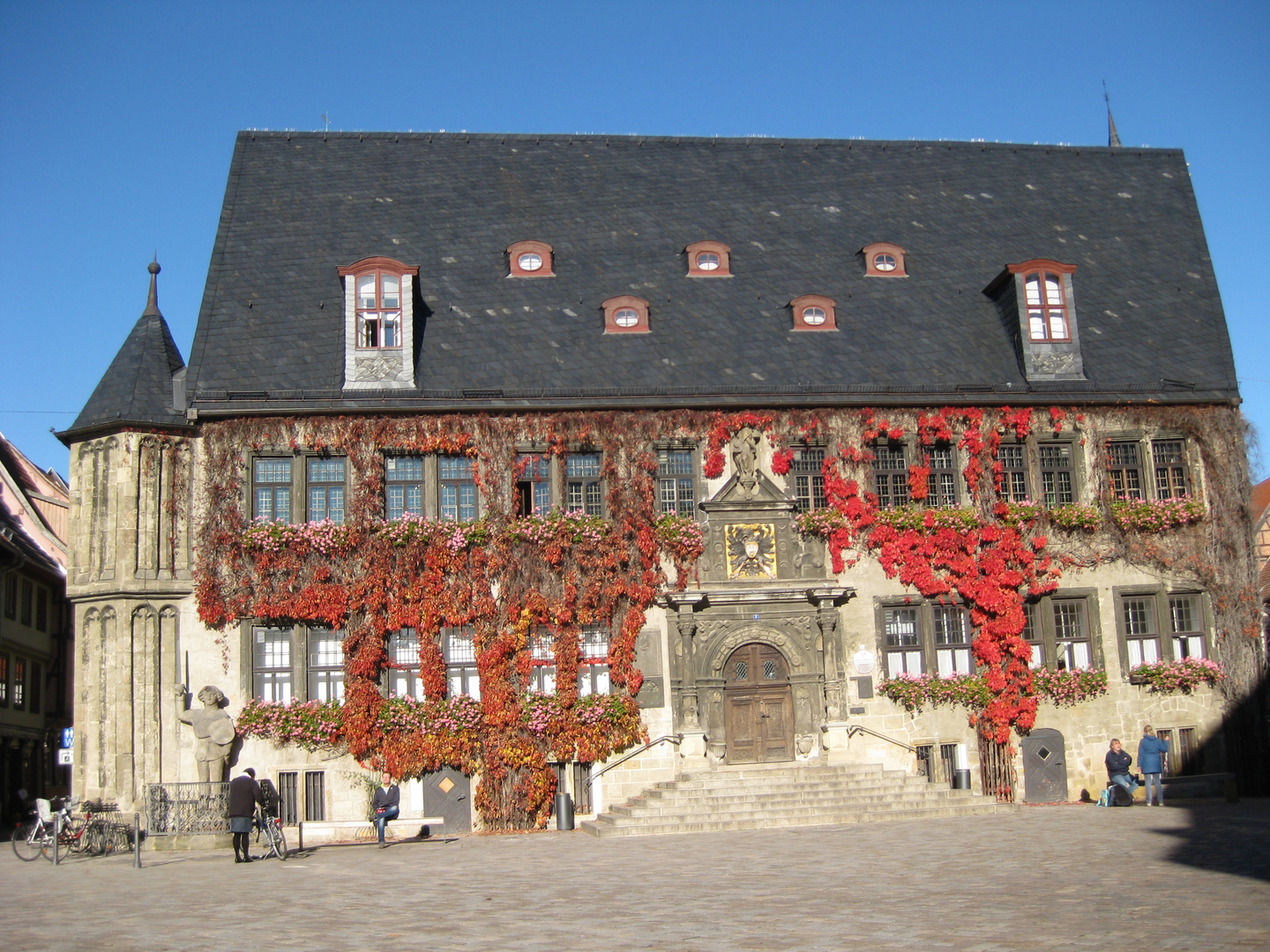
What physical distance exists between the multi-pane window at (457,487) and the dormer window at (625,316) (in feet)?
13.2

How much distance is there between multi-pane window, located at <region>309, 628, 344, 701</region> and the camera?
2222 cm

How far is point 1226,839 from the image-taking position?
52.3ft

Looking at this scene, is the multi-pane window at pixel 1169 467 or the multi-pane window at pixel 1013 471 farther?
the multi-pane window at pixel 1169 467

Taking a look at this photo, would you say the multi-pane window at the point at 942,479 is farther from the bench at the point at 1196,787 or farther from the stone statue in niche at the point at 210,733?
the stone statue in niche at the point at 210,733

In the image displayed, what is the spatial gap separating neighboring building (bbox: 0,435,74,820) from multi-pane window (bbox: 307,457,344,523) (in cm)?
1113

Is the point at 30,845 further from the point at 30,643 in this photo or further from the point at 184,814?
the point at 30,643

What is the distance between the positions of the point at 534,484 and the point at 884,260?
9.27 metres

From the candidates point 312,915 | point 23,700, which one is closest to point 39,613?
point 23,700

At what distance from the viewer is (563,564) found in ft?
74.9

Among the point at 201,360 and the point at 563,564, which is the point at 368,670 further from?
the point at 201,360

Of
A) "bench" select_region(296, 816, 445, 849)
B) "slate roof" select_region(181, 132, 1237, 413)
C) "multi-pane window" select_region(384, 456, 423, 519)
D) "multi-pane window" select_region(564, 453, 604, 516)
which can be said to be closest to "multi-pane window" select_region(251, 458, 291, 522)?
"slate roof" select_region(181, 132, 1237, 413)

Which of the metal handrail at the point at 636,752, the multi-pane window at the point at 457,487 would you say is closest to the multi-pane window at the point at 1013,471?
the metal handrail at the point at 636,752

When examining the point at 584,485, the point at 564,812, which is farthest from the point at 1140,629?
the point at 564,812

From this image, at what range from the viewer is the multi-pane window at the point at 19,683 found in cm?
3356
